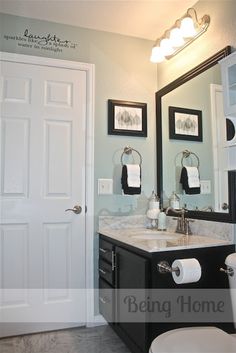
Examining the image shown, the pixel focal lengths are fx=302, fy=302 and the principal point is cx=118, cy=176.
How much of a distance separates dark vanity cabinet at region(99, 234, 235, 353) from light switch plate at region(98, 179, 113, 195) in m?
0.51

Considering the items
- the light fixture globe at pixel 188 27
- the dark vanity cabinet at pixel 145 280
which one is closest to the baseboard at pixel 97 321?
the dark vanity cabinet at pixel 145 280

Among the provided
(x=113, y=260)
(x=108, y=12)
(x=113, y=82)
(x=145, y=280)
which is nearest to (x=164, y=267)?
(x=145, y=280)

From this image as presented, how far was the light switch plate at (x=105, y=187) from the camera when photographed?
2426mm

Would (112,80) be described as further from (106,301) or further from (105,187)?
(106,301)

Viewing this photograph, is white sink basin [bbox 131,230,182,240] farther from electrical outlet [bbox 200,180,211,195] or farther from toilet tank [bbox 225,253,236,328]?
toilet tank [bbox 225,253,236,328]

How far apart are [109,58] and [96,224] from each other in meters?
1.38

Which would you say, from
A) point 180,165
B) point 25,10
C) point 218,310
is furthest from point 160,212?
point 25,10

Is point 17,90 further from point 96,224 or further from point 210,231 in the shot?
point 210,231

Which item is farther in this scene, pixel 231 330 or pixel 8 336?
pixel 8 336

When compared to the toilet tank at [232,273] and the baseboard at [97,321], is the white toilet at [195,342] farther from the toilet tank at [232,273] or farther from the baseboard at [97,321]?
the baseboard at [97,321]

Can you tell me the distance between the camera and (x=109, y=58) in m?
2.52

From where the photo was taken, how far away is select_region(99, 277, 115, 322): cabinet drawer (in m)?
2.08

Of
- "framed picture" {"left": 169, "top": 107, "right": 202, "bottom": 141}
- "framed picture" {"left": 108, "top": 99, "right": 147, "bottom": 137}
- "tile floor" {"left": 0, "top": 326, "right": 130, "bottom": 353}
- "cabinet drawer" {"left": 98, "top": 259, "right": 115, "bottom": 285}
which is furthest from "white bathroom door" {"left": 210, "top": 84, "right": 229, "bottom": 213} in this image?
"tile floor" {"left": 0, "top": 326, "right": 130, "bottom": 353}

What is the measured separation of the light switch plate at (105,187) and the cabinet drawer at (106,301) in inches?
26.6
